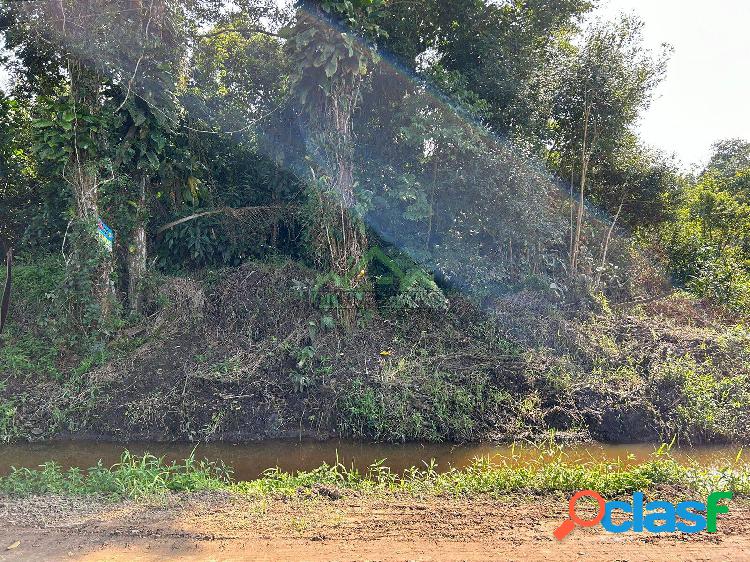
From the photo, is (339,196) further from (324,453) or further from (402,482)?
(402,482)

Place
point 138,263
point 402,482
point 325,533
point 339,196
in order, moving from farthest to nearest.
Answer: point 138,263 < point 339,196 < point 402,482 < point 325,533

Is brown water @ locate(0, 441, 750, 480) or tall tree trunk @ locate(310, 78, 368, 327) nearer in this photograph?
brown water @ locate(0, 441, 750, 480)

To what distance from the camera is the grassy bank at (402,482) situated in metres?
4.98

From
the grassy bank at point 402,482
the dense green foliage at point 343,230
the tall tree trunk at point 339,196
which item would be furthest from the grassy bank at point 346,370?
the grassy bank at point 402,482

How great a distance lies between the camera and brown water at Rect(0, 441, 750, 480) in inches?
256

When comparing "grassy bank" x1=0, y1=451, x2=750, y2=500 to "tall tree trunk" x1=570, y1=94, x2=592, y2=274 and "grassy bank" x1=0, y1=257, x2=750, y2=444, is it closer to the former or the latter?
"grassy bank" x1=0, y1=257, x2=750, y2=444

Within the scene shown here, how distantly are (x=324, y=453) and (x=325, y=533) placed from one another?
9.75ft

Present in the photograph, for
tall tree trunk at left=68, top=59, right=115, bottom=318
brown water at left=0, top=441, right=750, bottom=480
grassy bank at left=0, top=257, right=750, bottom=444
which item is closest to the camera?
brown water at left=0, top=441, right=750, bottom=480

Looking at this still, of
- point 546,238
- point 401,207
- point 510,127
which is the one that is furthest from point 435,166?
point 546,238

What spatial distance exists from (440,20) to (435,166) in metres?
3.32

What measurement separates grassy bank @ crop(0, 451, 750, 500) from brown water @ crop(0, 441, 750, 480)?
70 centimetres

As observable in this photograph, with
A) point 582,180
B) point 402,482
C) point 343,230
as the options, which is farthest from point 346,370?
point 582,180

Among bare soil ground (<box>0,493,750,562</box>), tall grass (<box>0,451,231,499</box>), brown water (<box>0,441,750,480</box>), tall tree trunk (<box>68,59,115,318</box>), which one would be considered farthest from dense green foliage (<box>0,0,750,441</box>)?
bare soil ground (<box>0,493,750,562</box>)

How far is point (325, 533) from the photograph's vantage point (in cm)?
400
